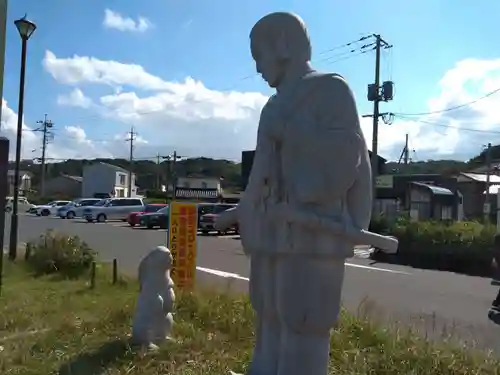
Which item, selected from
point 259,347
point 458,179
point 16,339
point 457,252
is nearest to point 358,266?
point 457,252

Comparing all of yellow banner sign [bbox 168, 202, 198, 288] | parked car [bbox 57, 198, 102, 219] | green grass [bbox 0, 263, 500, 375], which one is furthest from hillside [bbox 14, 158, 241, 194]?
green grass [bbox 0, 263, 500, 375]

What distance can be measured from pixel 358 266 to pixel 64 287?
8431 mm

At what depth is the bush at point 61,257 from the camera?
34.7 ft

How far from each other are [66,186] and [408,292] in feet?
243

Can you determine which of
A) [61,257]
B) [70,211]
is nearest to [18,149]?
[61,257]

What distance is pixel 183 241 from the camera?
813 cm

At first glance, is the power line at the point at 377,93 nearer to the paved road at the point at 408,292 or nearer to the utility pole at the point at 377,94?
the utility pole at the point at 377,94

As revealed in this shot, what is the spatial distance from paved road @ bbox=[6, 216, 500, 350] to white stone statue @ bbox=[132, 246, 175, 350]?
2389 mm

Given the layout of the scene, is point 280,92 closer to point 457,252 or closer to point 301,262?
point 301,262

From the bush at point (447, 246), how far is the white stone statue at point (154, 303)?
11.7m

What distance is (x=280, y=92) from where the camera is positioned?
316 cm

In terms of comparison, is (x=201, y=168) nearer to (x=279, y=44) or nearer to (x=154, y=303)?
(x=154, y=303)

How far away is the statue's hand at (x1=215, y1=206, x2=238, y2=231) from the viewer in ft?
11.1

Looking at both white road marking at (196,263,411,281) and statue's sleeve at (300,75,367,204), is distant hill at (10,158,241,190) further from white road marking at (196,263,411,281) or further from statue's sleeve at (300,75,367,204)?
statue's sleeve at (300,75,367,204)
